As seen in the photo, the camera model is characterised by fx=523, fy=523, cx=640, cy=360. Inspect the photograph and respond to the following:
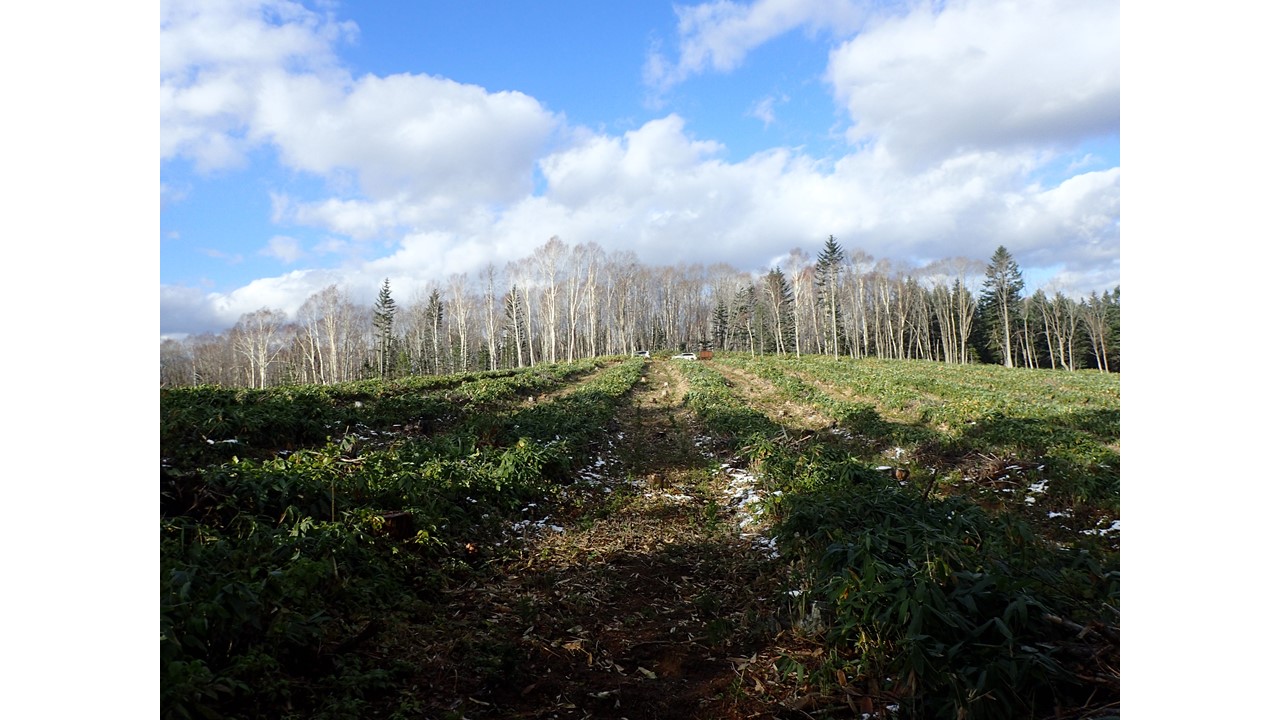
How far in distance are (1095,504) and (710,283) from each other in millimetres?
Answer: 67921

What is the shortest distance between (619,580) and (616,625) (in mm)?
793

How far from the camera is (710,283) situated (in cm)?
7294

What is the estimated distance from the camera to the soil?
2.93 meters

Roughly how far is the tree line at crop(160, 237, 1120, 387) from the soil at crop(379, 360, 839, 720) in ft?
135

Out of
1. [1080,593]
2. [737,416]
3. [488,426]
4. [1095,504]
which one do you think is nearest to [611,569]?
[1080,593]

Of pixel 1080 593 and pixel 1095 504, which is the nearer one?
pixel 1080 593

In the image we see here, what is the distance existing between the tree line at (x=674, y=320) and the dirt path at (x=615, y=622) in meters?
41.0

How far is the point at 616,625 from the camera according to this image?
3.83 meters

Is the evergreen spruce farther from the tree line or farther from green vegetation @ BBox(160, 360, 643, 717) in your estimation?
green vegetation @ BBox(160, 360, 643, 717)

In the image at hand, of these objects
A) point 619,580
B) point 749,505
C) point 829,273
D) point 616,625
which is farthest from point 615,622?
point 829,273

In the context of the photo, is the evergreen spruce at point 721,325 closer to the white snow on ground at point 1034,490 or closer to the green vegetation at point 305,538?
the green vegetation at point 305,538
